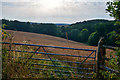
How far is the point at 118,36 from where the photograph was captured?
2459 mm

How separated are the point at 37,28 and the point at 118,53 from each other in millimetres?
28940

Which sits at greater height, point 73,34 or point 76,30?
point 76,30

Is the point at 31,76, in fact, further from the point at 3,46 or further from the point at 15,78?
the point at 3,46

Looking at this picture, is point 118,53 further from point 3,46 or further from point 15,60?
point 3,46

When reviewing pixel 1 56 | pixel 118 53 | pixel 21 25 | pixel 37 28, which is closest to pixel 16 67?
pixel 1 56

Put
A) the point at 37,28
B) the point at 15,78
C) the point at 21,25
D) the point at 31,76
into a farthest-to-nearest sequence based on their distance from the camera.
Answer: the point at 37,28 → the point at 21,25 → the point at 31,76 → the point at 15,78

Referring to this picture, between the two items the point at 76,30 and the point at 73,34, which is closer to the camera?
the point at 73,34

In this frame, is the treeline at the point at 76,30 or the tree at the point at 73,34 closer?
the treeline at the point at 76,30

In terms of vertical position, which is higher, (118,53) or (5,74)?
(118,53)

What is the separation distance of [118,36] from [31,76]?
248 centimetres

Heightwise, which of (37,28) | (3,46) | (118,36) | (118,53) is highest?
(118,36)

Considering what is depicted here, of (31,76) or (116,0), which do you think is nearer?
(116,0)

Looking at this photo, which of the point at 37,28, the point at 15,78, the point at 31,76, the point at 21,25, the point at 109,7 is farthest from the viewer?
the point at 37,28

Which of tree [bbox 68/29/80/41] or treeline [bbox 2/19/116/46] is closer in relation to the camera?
treeline [bbox 2/19/116/46]
